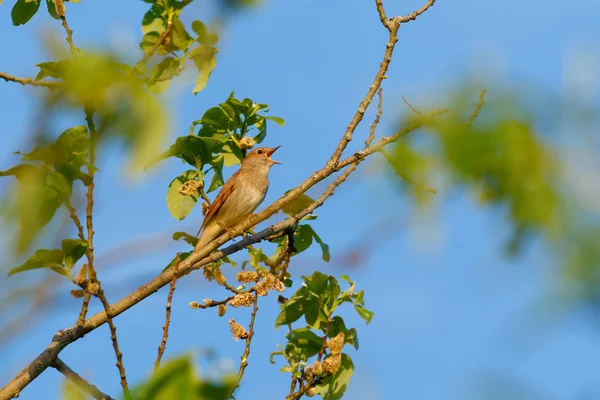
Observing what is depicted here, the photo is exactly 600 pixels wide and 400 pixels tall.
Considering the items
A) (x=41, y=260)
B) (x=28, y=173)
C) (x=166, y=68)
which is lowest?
(x=28, y=173)

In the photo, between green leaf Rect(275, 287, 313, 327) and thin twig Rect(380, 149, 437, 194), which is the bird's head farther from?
thin twig Rect(380, 149, 437, 194)

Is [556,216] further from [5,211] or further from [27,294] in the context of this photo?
[27,294]

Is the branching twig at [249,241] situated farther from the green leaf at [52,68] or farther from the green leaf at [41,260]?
the green leaf at [52,68]

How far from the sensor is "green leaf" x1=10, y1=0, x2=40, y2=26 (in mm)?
6238

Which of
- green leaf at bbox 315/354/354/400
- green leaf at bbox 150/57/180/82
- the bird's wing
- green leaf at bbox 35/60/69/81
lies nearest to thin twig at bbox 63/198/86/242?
green leaf at bbox 35/60/69/81

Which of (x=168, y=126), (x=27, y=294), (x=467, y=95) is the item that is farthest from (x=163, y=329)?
(x=467, y=95)

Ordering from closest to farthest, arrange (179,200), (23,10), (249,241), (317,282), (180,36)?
1. (317,282)
2. (180,36)
3. (249,241)
4. (23,10)
5. (179,200)

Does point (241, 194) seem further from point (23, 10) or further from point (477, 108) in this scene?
point (477, 108)

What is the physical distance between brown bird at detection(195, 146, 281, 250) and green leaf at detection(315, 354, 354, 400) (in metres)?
2.86

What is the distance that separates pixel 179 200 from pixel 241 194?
3401 millimetres

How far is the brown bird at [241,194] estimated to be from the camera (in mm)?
8777

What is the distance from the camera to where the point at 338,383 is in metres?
5.55

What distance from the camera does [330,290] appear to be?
18.9 ft

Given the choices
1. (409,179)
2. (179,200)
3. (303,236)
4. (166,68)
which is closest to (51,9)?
(166,68)
